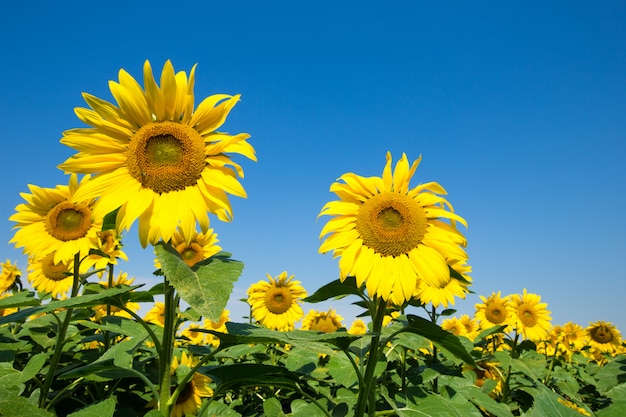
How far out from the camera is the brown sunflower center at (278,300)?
802 cm

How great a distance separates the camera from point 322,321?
342 inches

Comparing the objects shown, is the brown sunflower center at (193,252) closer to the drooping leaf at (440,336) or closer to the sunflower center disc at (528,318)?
the drooping leaf at (440,336)

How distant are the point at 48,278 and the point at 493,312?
6.16m

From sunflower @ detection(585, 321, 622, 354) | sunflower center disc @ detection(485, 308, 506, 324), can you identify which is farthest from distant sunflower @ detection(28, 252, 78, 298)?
sunflower @ detection(585, 321, 622, 354)

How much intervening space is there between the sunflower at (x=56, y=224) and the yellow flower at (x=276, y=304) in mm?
4306

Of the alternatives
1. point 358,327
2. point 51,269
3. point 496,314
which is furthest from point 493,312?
point 51,269

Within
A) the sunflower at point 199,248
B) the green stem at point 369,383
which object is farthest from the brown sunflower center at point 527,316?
the green stem at point 369,383

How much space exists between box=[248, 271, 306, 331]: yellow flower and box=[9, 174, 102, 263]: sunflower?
4306mm

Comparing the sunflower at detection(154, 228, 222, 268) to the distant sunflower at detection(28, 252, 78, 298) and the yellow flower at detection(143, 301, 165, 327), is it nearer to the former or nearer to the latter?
the distant sunflower at detection(28, 252, 78, 298)

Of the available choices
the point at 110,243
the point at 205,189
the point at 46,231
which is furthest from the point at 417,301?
the point at 46,231

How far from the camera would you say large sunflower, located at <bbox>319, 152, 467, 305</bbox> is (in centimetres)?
324

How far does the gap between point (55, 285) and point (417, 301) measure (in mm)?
3758

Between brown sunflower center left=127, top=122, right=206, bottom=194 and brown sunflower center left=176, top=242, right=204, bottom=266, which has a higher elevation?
brown sunflower center left=176, top=242, right=204, bottom=266

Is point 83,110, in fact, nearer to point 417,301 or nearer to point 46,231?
point 46,231
